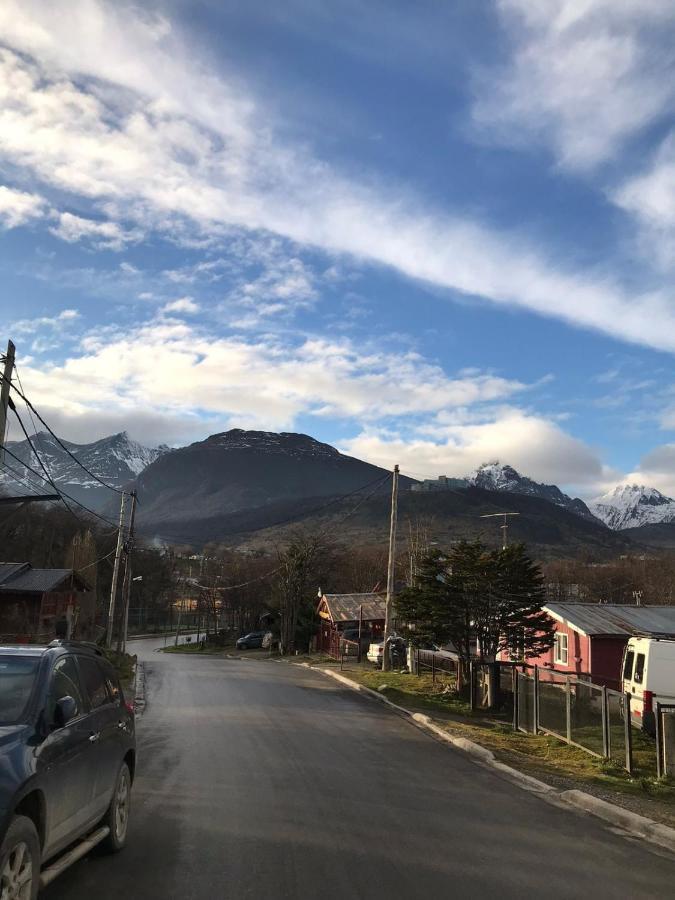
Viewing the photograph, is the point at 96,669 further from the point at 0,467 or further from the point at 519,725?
the point at 519,725

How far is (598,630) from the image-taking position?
3031cm

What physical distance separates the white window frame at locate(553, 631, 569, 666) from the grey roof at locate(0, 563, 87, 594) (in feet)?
76.6

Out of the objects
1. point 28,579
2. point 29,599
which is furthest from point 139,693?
point 28,579

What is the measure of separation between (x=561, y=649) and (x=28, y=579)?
83.1 ft

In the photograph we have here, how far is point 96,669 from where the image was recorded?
6816 mm

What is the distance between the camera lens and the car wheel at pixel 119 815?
20.2ft

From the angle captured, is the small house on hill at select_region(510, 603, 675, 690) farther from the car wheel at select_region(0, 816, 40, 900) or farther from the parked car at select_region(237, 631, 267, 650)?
the parked car at select_region(237, 631, 267, 650)

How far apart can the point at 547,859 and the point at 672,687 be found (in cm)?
1349

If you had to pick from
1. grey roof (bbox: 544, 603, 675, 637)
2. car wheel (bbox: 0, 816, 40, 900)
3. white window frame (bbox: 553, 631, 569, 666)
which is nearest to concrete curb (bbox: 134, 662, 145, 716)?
car wheel (bbox: 0, 816, 40, 900)

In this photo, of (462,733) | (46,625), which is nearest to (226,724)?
(462,733)

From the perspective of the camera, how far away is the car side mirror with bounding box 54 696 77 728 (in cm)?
509

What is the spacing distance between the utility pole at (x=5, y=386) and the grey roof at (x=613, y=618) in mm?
24414

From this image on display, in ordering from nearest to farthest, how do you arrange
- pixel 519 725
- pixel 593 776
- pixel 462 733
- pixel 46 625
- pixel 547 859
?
1. pixel 547 859
2. pixel 593 776
3. pixel 462 733
4. pixel 519 725
5. pixel 46 625

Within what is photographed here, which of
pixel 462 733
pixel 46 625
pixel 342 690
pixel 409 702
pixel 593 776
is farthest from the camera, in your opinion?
pixel 46 625
